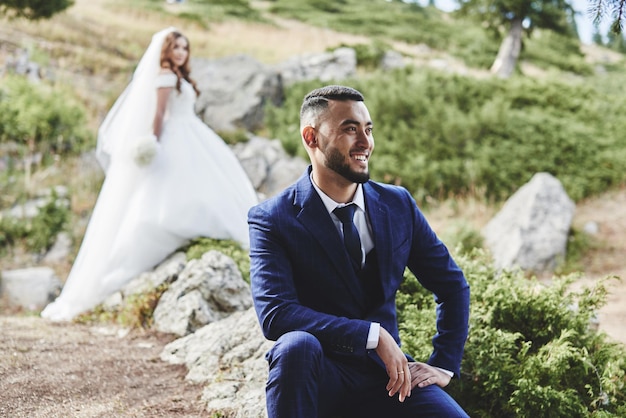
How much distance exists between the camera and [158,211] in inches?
233

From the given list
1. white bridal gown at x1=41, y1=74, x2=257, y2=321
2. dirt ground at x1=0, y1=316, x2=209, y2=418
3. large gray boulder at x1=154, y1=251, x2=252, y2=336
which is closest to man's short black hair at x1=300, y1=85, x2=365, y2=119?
dirt ground at x1=0, y1=316, x2=209, y2=418

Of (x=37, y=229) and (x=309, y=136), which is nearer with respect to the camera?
(x=309, y=136)

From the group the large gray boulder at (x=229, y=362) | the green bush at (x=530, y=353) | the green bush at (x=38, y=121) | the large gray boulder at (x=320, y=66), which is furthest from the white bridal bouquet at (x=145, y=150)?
the large gray boulder at (x=320, y=66)

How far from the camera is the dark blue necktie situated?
96.7 inches

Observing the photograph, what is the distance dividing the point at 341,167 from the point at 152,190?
403 centimetres

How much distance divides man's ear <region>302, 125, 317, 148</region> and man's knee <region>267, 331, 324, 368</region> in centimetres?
81

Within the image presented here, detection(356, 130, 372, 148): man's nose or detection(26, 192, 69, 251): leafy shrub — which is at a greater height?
detection(356, 130, 372, 148): man's nose

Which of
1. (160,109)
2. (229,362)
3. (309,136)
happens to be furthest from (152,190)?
(309,136)

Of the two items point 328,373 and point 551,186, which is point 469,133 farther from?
point 328,373

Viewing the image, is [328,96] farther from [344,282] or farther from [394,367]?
[394,367]

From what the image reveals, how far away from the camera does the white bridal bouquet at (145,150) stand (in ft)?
19.3

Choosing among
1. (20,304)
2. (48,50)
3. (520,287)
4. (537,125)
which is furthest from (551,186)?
(48,50)

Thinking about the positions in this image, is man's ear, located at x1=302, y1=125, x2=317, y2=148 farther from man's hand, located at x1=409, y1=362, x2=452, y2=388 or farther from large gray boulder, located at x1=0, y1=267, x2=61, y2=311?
large gray boulder, located at x1=0, y1=267, x2=61, y2=311

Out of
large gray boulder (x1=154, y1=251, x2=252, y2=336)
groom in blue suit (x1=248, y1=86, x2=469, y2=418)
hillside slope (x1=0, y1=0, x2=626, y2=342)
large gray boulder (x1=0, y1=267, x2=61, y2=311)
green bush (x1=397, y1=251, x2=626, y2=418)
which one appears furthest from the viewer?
hillside slope (x1=0, y1=0, x2=626, y2=342)
